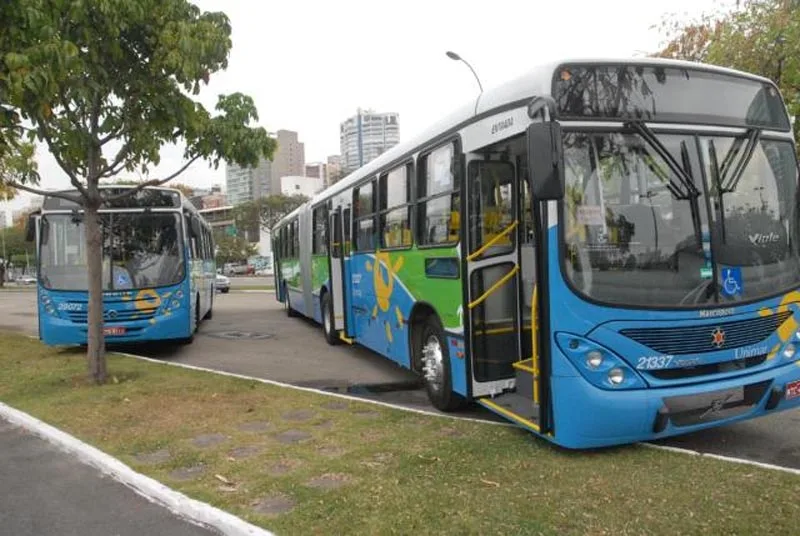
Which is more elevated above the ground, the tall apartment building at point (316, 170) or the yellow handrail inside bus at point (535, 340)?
the tall apartment building at point (316, 170)

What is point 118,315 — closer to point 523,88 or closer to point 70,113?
point 70,113

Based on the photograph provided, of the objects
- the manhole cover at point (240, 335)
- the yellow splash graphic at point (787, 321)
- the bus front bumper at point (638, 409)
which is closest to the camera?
the bus front bumper at point (638, 409)

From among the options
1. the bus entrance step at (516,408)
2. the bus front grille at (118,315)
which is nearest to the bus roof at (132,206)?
the bus front grille at (118,315)

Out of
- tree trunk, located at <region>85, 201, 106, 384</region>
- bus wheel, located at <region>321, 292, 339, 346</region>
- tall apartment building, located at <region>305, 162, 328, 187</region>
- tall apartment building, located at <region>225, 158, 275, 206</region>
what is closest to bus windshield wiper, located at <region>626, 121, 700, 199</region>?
tree trunk, located at <region>85, 201, 106, 384</region>

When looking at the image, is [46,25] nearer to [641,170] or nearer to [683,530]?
[641,170]

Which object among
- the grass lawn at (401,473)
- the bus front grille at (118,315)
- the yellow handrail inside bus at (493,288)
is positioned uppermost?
the yellow handrail inside bus at (493,288)

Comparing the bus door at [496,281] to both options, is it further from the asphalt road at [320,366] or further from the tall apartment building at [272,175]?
the tall apartment building at [272,175]

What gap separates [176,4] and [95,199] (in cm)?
273

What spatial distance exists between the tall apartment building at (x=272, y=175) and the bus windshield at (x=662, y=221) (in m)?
94.2

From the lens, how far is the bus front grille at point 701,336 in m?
4.73

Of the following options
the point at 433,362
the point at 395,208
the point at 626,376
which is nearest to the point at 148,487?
the point at 433,362

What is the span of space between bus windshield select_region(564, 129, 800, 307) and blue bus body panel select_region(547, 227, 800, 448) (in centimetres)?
12

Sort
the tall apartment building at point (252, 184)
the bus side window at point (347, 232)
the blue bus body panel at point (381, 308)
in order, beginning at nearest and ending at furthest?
the blue bus body panel at point (381, 308)
the bus side window at point (347, 232)
the tall apartment building at point (252, 184)

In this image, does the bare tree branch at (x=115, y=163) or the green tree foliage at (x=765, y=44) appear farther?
the green tree foliage at (x=765, y=44)
